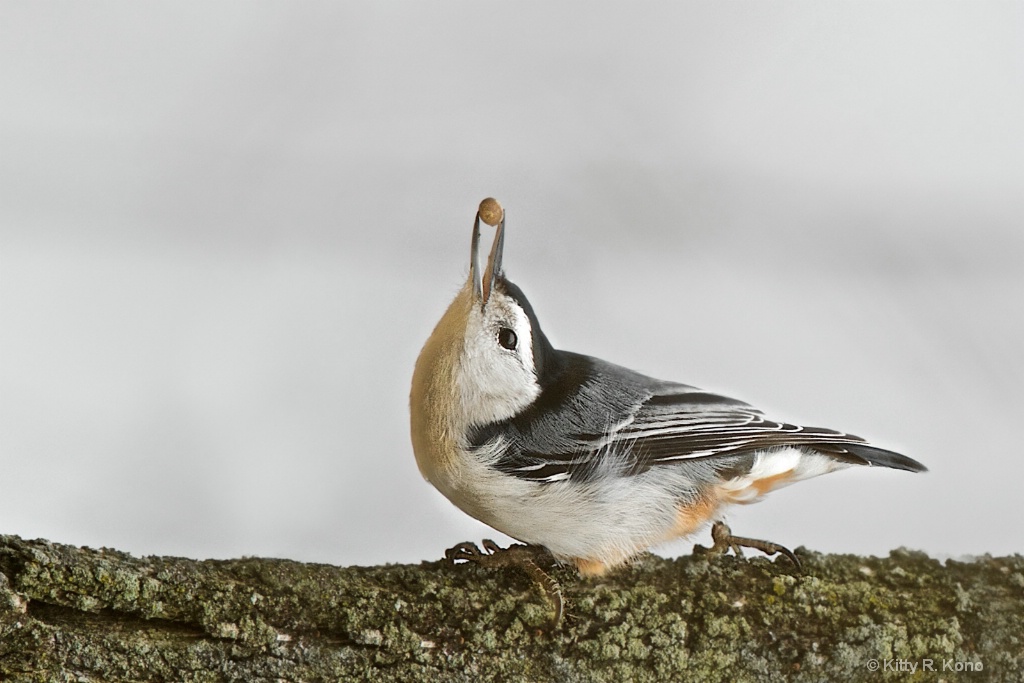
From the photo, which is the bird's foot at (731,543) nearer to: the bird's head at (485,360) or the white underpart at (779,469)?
the white underpart at (779,469)

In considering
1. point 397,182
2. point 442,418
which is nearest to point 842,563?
point 442,418

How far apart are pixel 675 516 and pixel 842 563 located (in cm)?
28

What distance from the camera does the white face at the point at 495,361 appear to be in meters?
1.35

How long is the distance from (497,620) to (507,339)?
1.38 ft

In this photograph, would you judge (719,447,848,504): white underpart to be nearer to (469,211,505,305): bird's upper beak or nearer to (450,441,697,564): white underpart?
(450,441,697,564): white underpart

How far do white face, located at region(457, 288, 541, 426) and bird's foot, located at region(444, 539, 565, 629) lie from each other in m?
0.21

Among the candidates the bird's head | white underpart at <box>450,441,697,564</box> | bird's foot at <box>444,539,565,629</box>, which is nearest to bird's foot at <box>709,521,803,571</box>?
white underpart at <box>450,441,697,564</box>

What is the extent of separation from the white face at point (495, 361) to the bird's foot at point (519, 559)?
0.21m

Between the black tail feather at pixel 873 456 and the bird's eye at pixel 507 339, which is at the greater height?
the bird's eye at pixel 507 339

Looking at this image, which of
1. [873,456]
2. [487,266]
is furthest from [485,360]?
[873,456]

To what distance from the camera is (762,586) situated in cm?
134

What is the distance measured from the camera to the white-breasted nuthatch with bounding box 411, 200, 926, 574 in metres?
1.35

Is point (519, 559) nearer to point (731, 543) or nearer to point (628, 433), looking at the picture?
point (628, 433)

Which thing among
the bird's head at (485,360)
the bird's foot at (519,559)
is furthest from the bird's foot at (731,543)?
the bird's head at (485,360)
